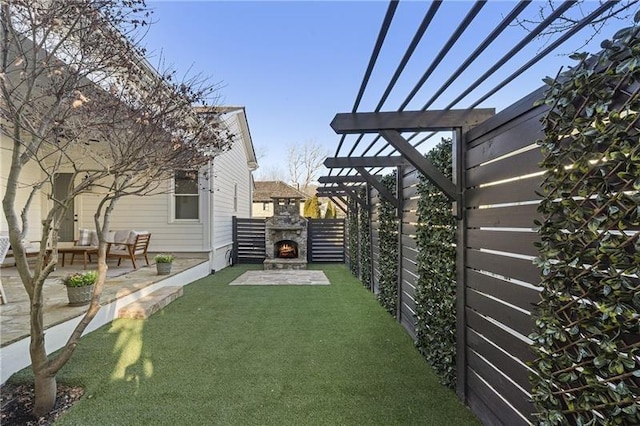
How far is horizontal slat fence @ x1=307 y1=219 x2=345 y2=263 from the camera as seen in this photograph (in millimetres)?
10508

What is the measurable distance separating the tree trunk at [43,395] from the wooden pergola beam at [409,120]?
2.82 meters

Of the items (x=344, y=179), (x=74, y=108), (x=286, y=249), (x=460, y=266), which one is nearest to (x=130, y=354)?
(x=74, y=108)

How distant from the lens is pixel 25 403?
7.78ft

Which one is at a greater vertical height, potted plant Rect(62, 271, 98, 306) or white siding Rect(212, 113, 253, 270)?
white siding Rect(212, 113, 253, 270)

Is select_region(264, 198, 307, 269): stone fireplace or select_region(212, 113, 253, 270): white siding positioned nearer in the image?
select_region(212, 113, 253, 270): white siding

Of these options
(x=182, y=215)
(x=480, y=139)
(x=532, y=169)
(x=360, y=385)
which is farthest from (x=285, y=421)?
(x=182, y=215)

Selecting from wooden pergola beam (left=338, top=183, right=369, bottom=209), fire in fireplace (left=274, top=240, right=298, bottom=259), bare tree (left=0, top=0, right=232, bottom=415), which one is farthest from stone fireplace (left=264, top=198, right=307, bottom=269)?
bare tree (left=0, top=0, right=232, bottom=415)

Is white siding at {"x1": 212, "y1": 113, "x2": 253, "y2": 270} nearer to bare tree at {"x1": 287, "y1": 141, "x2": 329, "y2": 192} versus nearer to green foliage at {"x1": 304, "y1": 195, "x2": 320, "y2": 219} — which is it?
green foliage at {"x1": 304, "y1": 195, "x2": 320, "y2": 219}

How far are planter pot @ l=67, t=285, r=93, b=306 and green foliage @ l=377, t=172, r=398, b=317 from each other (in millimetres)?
3978

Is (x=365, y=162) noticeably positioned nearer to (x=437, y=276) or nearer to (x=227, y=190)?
(x=437, y=276)

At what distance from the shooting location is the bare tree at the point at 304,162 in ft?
88.5

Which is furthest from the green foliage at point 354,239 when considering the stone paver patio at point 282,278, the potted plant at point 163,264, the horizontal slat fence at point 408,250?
the potted plant at point 163,264

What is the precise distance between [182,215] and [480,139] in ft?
24.7

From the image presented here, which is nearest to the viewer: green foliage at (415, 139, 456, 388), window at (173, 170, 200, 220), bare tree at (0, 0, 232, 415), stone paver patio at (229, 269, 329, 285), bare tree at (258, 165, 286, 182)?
bare tree at (0, 0, 232, 415)
